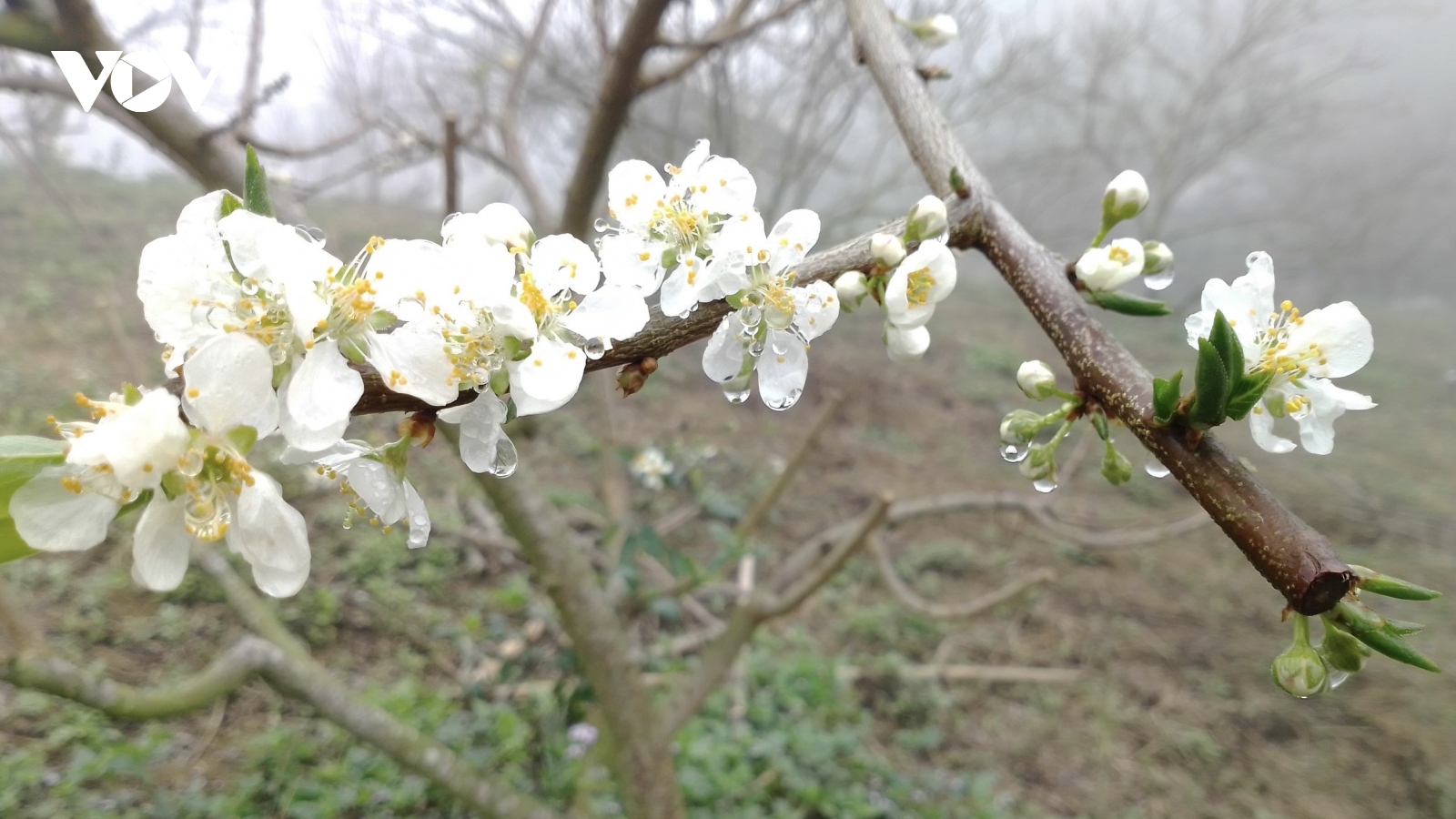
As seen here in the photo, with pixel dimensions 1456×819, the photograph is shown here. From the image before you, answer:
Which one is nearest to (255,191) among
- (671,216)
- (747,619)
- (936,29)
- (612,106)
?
(671,216)

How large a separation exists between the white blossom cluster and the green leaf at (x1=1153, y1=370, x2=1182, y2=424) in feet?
0.87

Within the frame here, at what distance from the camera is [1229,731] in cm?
346

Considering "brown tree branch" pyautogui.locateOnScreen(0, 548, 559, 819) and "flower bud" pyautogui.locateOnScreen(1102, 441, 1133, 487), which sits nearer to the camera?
"flower bud" pyautogui.locateOnScreen(1102, 441, 1133, 487)

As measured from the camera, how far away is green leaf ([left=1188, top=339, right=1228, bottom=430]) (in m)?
0.48

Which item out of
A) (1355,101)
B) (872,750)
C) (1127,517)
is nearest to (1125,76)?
(1355,101)

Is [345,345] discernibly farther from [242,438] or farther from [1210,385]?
[1210,385]

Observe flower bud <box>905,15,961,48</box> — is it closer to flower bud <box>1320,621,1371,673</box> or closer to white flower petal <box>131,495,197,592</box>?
flower bud <box>1320,621,1371,673</box>

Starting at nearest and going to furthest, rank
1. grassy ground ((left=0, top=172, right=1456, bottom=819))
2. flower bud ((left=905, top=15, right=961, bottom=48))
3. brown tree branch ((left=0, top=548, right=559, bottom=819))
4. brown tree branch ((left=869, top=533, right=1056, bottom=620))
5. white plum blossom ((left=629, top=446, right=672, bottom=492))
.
Result: 1. brown tree branch ((left=0, top=548, right=559, bottom=819))
2. flower bud ((left=905, top=15, right=961, bottom=48))
3. grassy ground ((left=0, top=172, right=1456, bottom=819))
4. brown tree branch ((left=869, top=533, right=1056, bottom=620))
5. white plum blossom ((left=629, top=446, right=672, bottom=492))

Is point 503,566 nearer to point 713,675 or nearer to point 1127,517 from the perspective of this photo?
point 713,675

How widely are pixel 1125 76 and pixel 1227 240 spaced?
14.4 feet

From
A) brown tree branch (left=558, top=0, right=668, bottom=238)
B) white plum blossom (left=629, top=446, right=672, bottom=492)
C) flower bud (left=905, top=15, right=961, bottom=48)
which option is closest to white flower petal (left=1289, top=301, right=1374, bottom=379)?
flower bud (left=905, top=15, right=961, bottom=48)

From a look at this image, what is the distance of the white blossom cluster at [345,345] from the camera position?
1.60 feet

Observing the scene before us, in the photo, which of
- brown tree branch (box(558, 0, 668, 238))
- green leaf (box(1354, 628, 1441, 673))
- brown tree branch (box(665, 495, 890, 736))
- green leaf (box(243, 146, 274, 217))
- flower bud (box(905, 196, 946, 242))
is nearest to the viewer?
green leaf (box(1354, 628, 1441, 673))

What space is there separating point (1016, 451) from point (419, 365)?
0.54 metres
